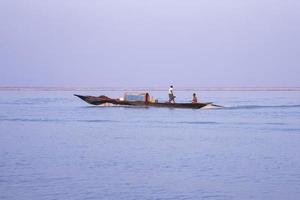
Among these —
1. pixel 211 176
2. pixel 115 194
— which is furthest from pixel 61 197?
pixel 211 176

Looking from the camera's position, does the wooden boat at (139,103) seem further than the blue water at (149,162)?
Yes

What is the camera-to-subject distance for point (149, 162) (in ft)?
56.7

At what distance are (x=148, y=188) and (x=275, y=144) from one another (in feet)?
33.4

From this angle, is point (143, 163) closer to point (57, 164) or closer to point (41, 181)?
point (57, 164)

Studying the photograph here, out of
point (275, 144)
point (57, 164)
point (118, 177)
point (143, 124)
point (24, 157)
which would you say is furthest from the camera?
point (143, 124)

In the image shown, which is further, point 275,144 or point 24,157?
point 275,144

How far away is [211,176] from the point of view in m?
14.8

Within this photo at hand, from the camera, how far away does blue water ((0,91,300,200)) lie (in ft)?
42.7

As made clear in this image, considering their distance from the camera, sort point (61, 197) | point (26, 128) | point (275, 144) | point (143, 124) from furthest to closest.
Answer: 1. point (143, 124)
2. point (26, 128)
3. point (275, 144)
4. point (61, 197)

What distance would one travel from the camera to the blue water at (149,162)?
13.0 metres

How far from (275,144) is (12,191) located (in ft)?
39.5

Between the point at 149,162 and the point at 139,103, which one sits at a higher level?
the point at 139,103

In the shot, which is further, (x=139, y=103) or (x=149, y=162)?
(x=139, y=103)

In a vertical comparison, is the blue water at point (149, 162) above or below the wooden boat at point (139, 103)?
below
